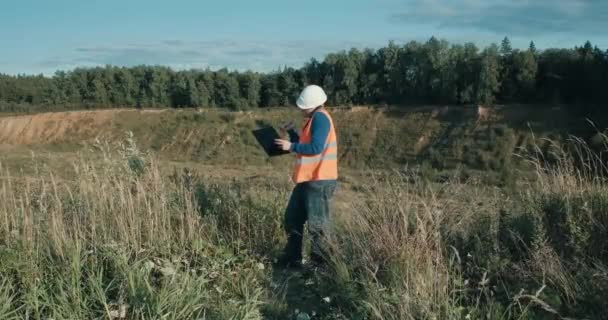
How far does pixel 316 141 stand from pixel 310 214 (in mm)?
716

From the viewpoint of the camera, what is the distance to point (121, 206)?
598 centimetres

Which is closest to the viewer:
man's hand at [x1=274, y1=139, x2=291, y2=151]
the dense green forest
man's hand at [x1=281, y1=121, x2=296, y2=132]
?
man's hand at [x1=274, y1=139, x2=291, y2=151]

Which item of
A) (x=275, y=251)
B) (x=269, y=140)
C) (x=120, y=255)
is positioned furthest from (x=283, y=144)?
(x=120, y=255)

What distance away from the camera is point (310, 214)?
247 inches

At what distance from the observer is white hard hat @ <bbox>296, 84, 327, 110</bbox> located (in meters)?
6.31

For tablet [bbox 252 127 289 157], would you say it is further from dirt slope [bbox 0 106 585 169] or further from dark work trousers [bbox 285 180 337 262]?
dirt slope [bbox 0 106 585 169]

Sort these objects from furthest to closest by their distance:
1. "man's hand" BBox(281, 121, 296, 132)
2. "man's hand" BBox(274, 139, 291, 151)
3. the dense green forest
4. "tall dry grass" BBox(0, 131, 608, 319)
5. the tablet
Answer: the dense green forest → "man's hand" BBox(281, 121, 296, 132) → the tablet → "man's hand" BBox(274, 139, 291, 151) → "tall dry grass" BBox(0, 131, 608, 319)

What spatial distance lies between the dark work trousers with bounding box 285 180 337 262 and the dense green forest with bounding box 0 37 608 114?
1913 inches

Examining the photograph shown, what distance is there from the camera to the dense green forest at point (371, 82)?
2083 inches

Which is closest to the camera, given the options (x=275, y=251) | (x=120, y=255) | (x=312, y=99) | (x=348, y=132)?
(x=120, y=255)

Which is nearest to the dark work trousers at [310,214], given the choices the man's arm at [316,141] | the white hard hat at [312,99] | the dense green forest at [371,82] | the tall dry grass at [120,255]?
the man's arm at [316,141]

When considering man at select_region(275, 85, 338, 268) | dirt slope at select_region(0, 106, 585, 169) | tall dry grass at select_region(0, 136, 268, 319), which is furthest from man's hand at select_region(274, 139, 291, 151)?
dirt slope at select_region(0, 106, 585, 169)

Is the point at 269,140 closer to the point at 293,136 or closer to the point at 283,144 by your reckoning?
the point at 283,144

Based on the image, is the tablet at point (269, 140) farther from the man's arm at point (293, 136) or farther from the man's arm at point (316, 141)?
the man's arm at point (293, 136)
